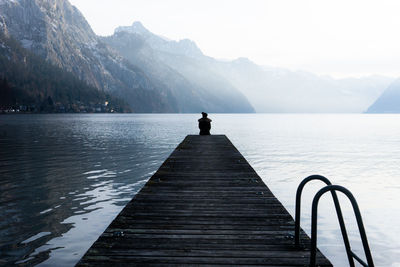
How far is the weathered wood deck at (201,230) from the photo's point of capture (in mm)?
4766

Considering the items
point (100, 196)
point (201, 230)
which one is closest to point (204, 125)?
point (100, 196)

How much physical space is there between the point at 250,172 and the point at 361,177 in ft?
42.6

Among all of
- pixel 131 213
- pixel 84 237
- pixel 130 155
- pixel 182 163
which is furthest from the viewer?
pixel 130 155

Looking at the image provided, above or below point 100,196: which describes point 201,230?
above

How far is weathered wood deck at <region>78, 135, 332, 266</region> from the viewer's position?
4766mm

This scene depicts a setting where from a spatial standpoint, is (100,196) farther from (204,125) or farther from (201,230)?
(204,125)

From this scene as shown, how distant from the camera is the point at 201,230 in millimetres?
5910

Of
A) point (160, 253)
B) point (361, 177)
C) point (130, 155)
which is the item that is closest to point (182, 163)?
point (160, 253)

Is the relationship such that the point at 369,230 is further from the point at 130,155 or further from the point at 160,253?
the point at 130,155

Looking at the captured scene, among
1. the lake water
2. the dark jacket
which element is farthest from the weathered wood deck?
the dark jacket

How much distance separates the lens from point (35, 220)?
10.7 meters

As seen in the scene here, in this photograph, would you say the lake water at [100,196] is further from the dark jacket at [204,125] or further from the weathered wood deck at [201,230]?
the dark jacket at [204,125]

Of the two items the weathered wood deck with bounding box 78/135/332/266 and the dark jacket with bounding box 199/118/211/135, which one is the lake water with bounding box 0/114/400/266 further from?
the dark jacket with bounding box 199/118/211/135

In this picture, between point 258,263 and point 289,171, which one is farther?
point 289,171
